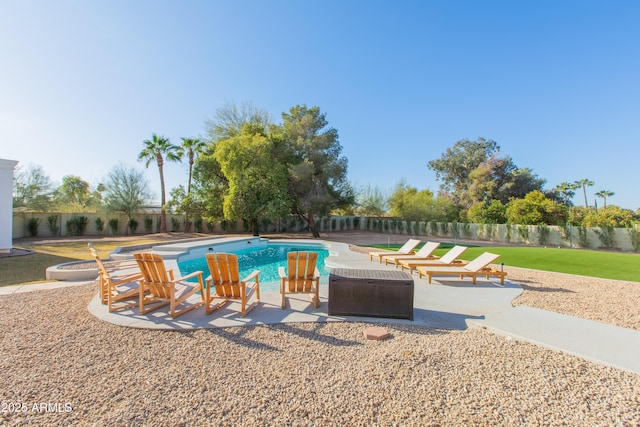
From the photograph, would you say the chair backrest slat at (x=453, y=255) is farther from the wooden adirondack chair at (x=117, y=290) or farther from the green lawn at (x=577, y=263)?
the wooden adirondack chair at (x=117, y=290)

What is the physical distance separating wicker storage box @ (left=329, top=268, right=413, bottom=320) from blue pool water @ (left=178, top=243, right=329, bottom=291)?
8.65ft

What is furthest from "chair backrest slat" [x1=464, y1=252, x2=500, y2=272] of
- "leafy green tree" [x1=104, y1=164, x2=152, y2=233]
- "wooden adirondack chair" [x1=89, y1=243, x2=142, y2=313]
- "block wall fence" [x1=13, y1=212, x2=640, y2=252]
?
"leafy green tree" [x1=104, y1=164, x2=152, y2=233]

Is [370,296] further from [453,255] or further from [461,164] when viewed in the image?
[461,164]

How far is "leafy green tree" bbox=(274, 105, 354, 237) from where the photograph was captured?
20.2m

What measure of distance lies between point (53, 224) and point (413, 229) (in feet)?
89.5

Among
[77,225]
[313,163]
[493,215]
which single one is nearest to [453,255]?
[313,163]

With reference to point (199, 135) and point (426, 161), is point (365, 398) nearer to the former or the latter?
point (199, 135)

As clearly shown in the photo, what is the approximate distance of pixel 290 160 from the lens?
69.1ft

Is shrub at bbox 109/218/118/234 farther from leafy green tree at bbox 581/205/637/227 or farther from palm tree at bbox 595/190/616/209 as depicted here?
palm tree at bbox 595/190/616/209

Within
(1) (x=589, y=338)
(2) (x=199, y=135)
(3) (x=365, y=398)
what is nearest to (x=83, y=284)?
(3) (x=365, y=398)

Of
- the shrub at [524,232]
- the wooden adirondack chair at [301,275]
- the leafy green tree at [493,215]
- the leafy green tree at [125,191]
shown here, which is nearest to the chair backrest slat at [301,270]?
the wooden adirondack chair at [301,275]

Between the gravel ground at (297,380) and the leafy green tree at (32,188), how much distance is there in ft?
86.1

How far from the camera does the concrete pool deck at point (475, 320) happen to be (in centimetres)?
348

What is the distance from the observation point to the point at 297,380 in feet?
8.84
